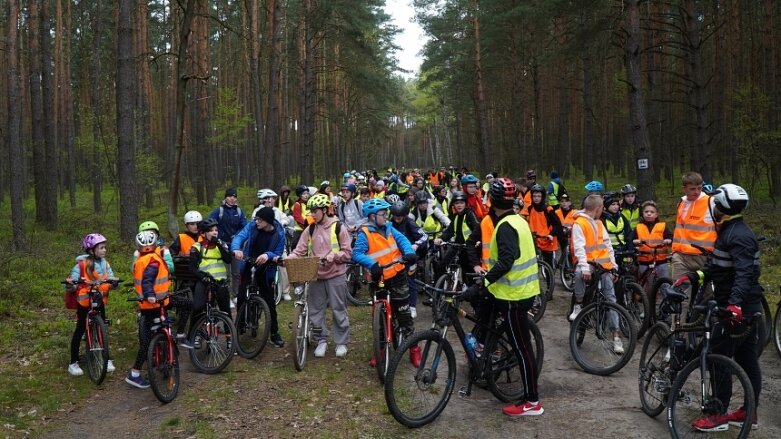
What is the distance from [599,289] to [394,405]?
3538 millimetres

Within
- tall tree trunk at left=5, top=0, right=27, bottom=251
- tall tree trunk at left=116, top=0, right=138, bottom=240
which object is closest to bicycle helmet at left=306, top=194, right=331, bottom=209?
tall tree trunk at left=116, top=0, right=138, bottom=240

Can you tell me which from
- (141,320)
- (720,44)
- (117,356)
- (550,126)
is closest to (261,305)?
(141,320)

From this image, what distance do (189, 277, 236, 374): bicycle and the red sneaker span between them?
9.65 ft

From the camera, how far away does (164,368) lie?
20.8 ft

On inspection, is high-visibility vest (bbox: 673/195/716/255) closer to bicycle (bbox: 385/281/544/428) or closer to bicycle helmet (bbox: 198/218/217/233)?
bicycle (bbox: 385/281/544/428)

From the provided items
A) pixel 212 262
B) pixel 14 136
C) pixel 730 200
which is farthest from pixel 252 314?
pixel 14 136

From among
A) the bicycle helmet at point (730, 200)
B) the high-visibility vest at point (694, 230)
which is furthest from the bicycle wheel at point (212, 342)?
the high-visibility vest at point (694, 230)

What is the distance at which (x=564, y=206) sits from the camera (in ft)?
37.4

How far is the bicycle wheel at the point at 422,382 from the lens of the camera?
5.06 m

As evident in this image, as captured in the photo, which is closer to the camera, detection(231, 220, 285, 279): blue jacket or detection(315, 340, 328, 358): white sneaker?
detection(315, 340, 328, 358): white sneaker

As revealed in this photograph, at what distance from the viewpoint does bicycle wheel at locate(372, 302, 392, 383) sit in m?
6.45

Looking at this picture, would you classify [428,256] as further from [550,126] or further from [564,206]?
[550,126]

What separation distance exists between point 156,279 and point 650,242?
22.4 feet

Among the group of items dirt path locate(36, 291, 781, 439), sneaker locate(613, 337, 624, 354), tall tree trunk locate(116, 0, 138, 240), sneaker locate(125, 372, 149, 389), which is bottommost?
dirt path locate(36, 291, 781, 439)
